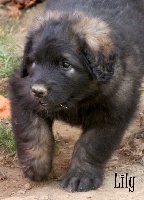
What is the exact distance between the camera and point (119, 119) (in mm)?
5277

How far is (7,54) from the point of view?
26.3 ft

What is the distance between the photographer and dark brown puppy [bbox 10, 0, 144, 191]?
480cm

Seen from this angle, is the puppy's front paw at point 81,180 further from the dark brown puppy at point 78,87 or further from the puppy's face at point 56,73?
the puppy's face at point 56,73

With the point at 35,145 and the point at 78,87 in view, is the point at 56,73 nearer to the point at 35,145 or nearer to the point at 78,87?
the point at 78,87

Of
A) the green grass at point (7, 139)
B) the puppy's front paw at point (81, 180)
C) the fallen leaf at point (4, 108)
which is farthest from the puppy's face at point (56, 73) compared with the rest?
the fallen leaf at point (4, 108)

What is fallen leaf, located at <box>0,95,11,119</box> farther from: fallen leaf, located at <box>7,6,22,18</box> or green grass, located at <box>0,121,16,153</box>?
fallen leaf, located at <box>7,6,22,18</box>

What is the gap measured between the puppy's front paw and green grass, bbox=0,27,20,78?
2371mm

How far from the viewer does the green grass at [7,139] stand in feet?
19.9

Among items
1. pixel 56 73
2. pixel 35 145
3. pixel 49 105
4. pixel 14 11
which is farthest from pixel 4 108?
pixel 14 11

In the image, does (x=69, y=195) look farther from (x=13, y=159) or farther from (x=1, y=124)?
(x=1, y=124)

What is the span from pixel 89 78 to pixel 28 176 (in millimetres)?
1017

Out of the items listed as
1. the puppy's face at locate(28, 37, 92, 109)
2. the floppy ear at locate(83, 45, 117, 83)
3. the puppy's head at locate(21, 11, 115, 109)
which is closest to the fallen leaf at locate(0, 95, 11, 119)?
the puppy's head at locate(21, 11, 115, 109)

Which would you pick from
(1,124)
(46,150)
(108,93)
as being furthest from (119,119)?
(1,124)

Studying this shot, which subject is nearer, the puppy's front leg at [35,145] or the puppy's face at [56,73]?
the puppy's face at [56,73]
